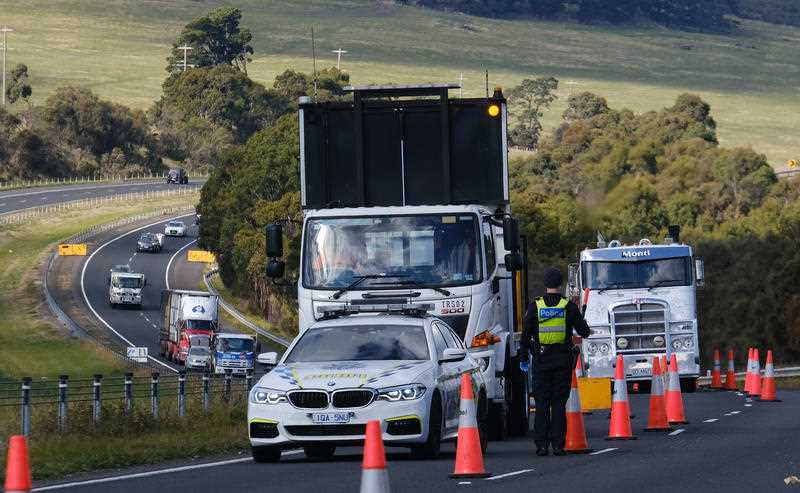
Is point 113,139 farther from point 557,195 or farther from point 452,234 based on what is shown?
point 452,234

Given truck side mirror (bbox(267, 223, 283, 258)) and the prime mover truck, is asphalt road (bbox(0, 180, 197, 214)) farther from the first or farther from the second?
truck side mirror (bbox(267, 223, 283, 258))

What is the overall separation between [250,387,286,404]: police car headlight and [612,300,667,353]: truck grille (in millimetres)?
22259

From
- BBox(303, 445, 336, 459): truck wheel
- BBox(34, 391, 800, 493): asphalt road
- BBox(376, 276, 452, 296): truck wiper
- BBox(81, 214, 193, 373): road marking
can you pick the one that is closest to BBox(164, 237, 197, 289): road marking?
BBox(81, 214, 193, 373): road marking

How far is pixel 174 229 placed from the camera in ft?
418

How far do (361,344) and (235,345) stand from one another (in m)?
53.7

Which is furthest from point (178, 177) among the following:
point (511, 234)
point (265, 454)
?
point (265, 454)

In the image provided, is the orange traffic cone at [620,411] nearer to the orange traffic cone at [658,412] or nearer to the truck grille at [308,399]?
the orange traffic cone at [658,412]

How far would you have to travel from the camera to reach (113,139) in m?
174

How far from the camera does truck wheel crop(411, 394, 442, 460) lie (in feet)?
63.0

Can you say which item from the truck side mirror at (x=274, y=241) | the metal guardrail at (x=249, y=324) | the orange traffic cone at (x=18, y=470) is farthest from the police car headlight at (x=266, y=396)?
the metal guardrail at (x=249, y=324)

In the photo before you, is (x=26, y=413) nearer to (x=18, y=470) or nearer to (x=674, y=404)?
(x=674, y=404)

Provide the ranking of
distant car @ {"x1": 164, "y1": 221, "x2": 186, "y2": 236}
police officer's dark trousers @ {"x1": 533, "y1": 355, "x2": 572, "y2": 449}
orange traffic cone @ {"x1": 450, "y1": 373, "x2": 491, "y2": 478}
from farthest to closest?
1. distant car @ {"x1": 164, "y1": 221, "x2": 186, "y2": 236}
2. police officer's dark trousers @ {"x1": 533, "y1": 355, "x2": 572, "y2": 449}
3. orange traffic cone @ {"x1": 450, "y1": 373, "x2": 491, "y2": 478}

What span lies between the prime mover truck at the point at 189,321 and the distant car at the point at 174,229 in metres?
48.1

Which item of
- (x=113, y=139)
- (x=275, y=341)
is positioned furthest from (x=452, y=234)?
(x=113, y=139)
